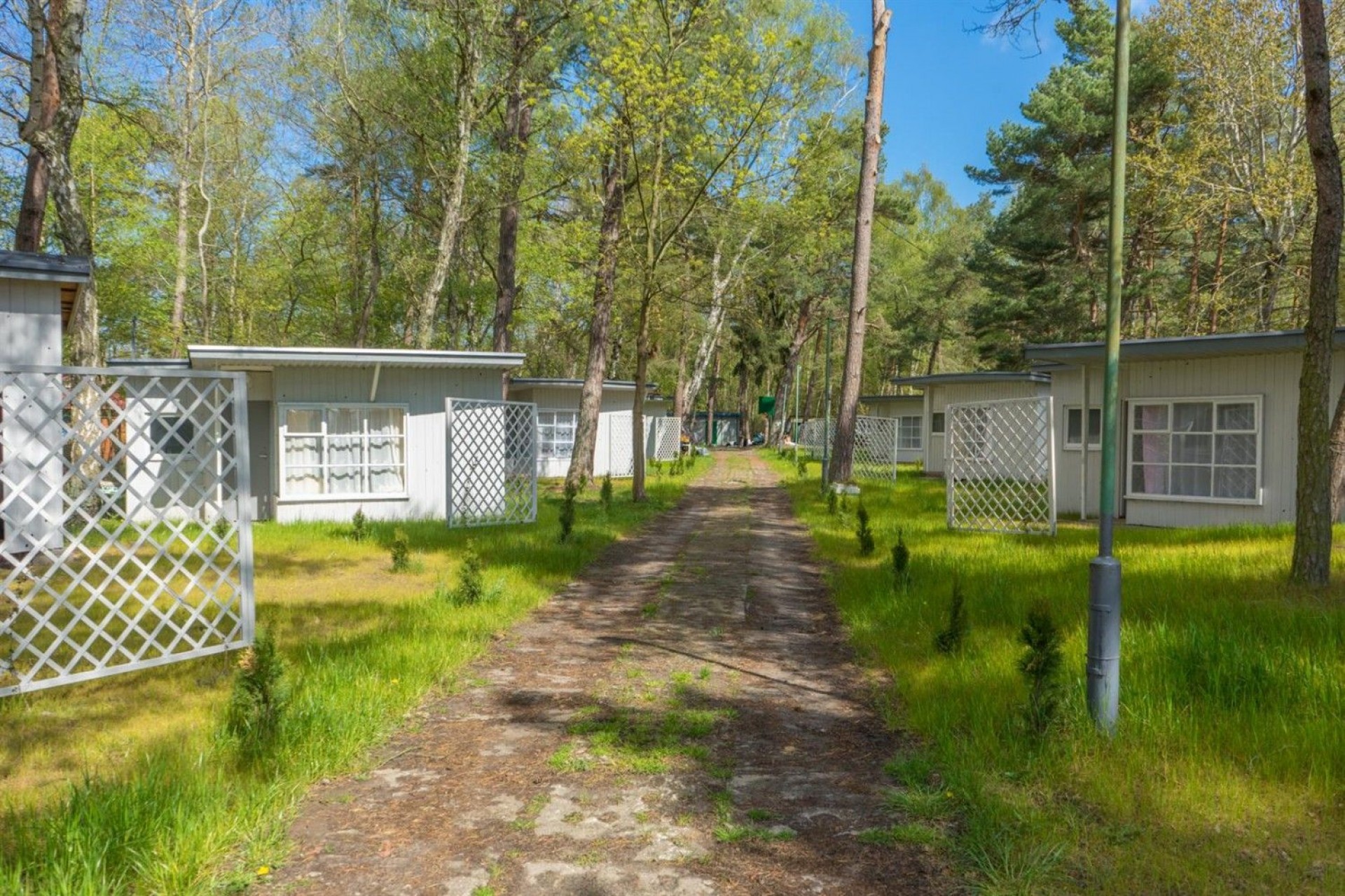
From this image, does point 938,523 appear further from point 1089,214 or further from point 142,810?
point 1089,214

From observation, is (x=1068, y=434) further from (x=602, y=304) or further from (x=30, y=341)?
(x=30, y=341)

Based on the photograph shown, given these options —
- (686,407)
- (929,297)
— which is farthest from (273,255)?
(929,297)

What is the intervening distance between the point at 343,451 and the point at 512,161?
687 cm

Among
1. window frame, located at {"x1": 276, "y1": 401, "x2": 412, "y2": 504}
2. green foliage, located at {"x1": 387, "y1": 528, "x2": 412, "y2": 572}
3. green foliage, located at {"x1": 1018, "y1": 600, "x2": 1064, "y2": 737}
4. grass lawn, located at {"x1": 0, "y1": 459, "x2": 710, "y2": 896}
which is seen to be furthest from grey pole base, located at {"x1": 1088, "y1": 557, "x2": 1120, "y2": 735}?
window frame, located at {"x1": 276, "y1": 401, "x2": 412, "y2": 504}

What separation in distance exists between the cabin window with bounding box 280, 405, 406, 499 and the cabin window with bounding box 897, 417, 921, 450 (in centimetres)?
2013

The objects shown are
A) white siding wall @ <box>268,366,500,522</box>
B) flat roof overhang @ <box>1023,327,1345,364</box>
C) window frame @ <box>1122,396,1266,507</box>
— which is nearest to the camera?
flat roof overhang @ <box>1023,327,1345,364</box>

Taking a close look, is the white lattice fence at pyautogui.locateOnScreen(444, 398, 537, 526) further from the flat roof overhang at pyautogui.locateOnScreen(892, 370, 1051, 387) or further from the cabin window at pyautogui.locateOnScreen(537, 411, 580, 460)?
the flat roof overhang at pyautogui.locateOnScreen(892, 370, 1051, 387)

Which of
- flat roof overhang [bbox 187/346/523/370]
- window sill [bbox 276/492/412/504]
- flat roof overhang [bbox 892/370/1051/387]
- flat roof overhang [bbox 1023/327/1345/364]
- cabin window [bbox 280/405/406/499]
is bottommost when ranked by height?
window sill [bbox 276/492/412/504]

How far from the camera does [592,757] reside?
3.66 m

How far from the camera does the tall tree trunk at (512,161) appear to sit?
15.4 metres

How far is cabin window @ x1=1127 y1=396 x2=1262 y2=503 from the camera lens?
11086 mm

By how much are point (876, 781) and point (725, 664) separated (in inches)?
77.1

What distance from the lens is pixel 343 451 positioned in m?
12.8

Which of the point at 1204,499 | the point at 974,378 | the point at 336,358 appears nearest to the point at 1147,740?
the point at 1204,499
